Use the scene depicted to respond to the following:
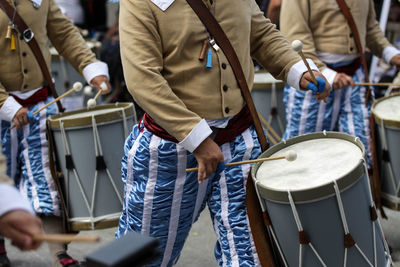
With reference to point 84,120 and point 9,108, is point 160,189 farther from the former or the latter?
point 9,108

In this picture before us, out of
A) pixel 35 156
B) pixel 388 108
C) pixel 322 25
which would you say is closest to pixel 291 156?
pixel 388 108

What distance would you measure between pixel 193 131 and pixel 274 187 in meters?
0.34

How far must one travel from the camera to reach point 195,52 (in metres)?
2.32

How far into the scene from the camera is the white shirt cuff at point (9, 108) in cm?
320

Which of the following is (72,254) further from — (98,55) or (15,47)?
(98,55)

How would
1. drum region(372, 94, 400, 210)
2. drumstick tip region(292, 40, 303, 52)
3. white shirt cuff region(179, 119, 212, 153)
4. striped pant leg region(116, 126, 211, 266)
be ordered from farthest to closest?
drum region(372, 94, 400, 210) < drumstick tip region(292, 40, 303, 52) < striped pant leg region(116, 126, 211, 266) < white shirt cuff region(179, 119, 212, 153)

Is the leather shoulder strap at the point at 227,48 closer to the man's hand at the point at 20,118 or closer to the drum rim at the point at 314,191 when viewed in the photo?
the drum rim at the point at 314,191

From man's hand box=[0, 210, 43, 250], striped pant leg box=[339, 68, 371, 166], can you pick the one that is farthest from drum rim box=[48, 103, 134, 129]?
man's hand box=[0, 210, 43, 250]

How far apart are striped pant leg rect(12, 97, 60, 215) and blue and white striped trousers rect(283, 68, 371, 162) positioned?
1427 mm

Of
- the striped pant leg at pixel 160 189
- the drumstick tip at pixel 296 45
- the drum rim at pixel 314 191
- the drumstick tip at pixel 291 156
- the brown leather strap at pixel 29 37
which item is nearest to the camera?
the drum rim at pixel 314 191

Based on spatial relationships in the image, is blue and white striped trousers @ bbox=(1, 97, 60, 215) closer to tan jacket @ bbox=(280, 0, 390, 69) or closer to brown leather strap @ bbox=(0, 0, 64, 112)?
brown leather strap @ bbox=(0, 0, 64, 112)

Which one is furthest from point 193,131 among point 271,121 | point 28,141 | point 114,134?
point 271,121

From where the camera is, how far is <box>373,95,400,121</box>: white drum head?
3168 millimetres

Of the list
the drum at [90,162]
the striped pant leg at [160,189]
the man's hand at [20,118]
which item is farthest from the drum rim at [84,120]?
the striped pant leg at [160,189]
